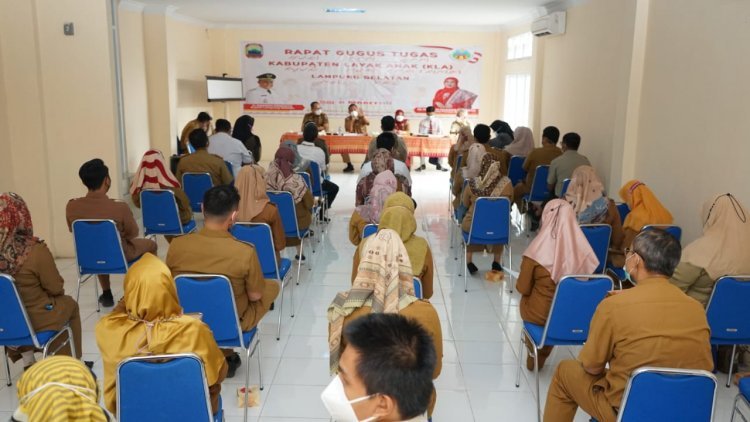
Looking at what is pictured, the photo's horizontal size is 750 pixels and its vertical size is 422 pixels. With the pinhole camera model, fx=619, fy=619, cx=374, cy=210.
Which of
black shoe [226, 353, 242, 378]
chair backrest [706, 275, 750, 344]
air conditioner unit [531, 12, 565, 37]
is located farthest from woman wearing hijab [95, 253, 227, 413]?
air conditioner unit [531, 12, 565, 37]

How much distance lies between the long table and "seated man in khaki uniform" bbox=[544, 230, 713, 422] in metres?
8.46

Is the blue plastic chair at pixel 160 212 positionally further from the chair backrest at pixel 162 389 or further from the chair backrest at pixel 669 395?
the chair backrest at pixel 669 395

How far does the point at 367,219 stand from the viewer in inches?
194

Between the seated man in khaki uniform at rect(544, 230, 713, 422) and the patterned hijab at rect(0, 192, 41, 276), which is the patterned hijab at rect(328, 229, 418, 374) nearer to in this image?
the seated man in khaki uniform at rect(544, 230, 713, 422)

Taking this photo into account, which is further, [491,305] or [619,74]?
[619,74]

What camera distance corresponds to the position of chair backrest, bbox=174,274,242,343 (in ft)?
10.3

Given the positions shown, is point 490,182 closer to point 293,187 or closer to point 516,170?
point 293,187

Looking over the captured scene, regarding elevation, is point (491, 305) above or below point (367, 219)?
below

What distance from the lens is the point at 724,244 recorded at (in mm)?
3551

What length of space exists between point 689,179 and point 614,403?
3.02 metres

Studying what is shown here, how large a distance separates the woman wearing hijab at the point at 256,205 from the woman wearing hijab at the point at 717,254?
2869mm

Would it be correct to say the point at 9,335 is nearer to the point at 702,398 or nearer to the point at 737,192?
the point at 702,398

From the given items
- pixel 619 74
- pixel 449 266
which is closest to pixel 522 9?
pixel 619 74

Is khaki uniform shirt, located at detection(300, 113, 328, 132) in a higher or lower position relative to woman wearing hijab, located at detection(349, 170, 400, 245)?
higher
